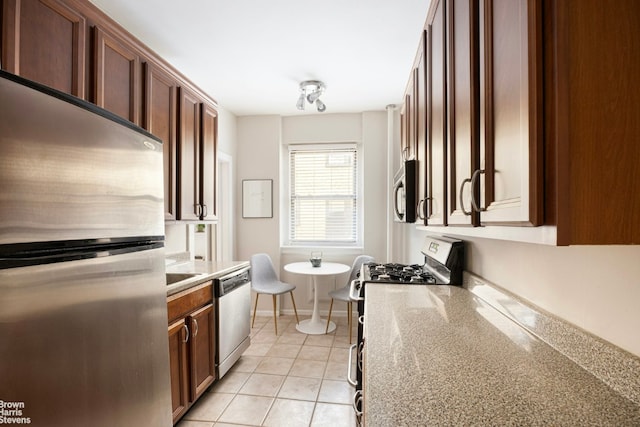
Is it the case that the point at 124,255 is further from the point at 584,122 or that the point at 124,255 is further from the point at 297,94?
the point at 297,94

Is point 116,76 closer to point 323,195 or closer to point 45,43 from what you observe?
point 45,43

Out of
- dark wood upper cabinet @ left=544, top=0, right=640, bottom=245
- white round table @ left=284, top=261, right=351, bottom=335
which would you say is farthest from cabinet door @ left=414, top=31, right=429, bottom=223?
white round table @ left=284, top=261, right=351, bottom=335

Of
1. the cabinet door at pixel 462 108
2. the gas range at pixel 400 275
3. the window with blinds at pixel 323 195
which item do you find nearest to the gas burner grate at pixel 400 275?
the gas range at pixel 400 275

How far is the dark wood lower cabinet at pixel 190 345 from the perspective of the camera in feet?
5.96

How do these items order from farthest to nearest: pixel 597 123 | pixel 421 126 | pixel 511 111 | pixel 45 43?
pixel 421 126, pixel 45 43, pixel 511 111, pixel 597 123

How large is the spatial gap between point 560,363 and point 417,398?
48cm

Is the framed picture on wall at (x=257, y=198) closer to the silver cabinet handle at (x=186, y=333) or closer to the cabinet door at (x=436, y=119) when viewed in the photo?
the silver cabinet handle at (x=186, y=333)

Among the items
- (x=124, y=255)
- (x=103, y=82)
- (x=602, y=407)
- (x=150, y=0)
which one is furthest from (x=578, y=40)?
(x=150, y=0)

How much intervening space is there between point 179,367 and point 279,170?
8.65ft

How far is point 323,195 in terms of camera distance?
4121 millimetres

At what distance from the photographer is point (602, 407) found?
0.68 m

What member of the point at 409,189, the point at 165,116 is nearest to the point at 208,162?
the point at 165,116

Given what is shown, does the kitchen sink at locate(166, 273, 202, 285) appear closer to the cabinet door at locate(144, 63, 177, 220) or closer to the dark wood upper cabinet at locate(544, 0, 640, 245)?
the cabinet door at locate(144, 63, 177, 220)

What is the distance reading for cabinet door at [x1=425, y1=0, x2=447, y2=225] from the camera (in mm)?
1302
